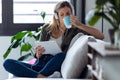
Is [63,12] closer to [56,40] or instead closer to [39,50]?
[56,40]

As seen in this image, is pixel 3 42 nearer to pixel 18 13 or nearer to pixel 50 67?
pixel 18 13

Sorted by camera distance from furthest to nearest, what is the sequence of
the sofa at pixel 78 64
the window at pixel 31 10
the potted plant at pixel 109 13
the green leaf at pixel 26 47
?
the window at pixel 31 10
the green leaf at pixel 26 47
the sofa at pixel 78 64
the potted plant at pixel 109 13

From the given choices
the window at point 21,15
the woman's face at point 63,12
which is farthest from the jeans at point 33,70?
the window at point 21,15

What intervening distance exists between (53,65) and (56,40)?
1.23 ft

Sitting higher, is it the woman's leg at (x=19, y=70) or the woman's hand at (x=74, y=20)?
the woman's hand at (x=74, y=20)

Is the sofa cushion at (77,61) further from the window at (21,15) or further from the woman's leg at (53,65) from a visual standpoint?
the window at (21,15)

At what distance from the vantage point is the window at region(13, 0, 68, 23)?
13.4 ft

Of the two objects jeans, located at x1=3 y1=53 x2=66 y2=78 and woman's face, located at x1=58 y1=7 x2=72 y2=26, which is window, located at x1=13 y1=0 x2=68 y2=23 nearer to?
woman's face, located at x1=58 y1=7 x2=72 y2=26

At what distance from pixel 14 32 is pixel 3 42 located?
20 centimetres

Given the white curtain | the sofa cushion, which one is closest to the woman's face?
the sofa cushion

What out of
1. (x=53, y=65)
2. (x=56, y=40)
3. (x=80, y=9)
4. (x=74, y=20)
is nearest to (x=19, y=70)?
(x=53, y=65)

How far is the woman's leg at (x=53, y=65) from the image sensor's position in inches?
106

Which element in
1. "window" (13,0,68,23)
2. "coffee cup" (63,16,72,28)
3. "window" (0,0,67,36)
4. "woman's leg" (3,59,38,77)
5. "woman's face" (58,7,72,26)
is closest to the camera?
"woman's leg" (3,59,38,77)

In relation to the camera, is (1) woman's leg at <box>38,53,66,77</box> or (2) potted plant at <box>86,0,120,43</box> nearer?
(2) potted plant at <box>86,0,120,43</box>
